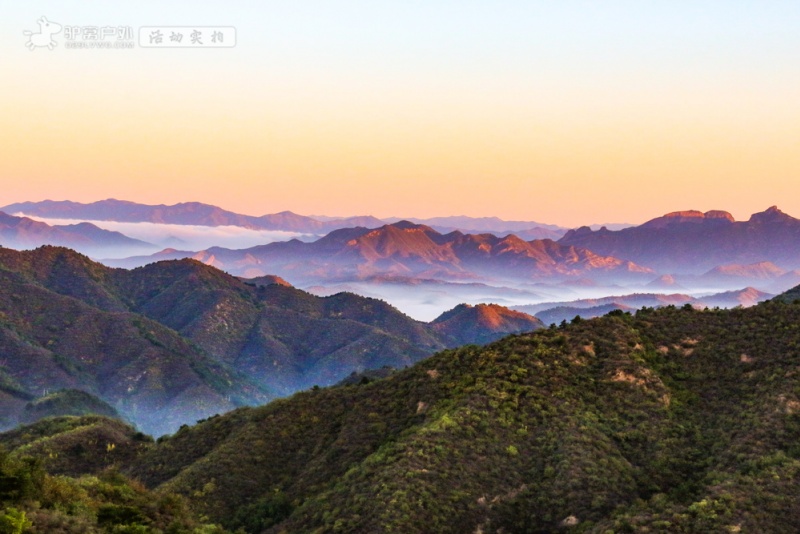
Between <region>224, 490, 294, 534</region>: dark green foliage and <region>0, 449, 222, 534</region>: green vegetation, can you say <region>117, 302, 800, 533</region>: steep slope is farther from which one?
<region>0, 449, 222, 534</region>: green vegetation

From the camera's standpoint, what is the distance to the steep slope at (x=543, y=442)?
5269 cm

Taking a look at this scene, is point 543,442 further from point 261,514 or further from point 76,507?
→ point 76,507

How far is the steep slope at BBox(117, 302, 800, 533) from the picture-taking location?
2074 inches

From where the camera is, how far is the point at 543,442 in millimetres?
60875

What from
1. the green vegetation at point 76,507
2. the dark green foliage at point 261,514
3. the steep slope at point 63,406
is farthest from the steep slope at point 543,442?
the steep slope at point 63,406

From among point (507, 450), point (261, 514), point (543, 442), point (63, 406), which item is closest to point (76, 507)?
point (261, 514)

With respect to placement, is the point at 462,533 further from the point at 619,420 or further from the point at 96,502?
the point at 96,502

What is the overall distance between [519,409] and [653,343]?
18949 millimetres

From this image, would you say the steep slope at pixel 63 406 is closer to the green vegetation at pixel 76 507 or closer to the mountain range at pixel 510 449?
the mountain range at pixel 510 449

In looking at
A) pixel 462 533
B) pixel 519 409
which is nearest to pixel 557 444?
pixel 519 409

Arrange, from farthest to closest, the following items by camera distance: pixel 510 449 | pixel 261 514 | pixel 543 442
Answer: pixel 543 442, pixel 261 514, pixel 510 449

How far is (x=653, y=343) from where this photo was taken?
76.1 meters

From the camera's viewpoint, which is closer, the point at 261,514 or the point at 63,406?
the point at 261,514

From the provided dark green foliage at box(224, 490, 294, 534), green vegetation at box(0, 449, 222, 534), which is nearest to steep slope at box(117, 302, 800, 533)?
dark green foliage at box(224, 490, 294, 534)
